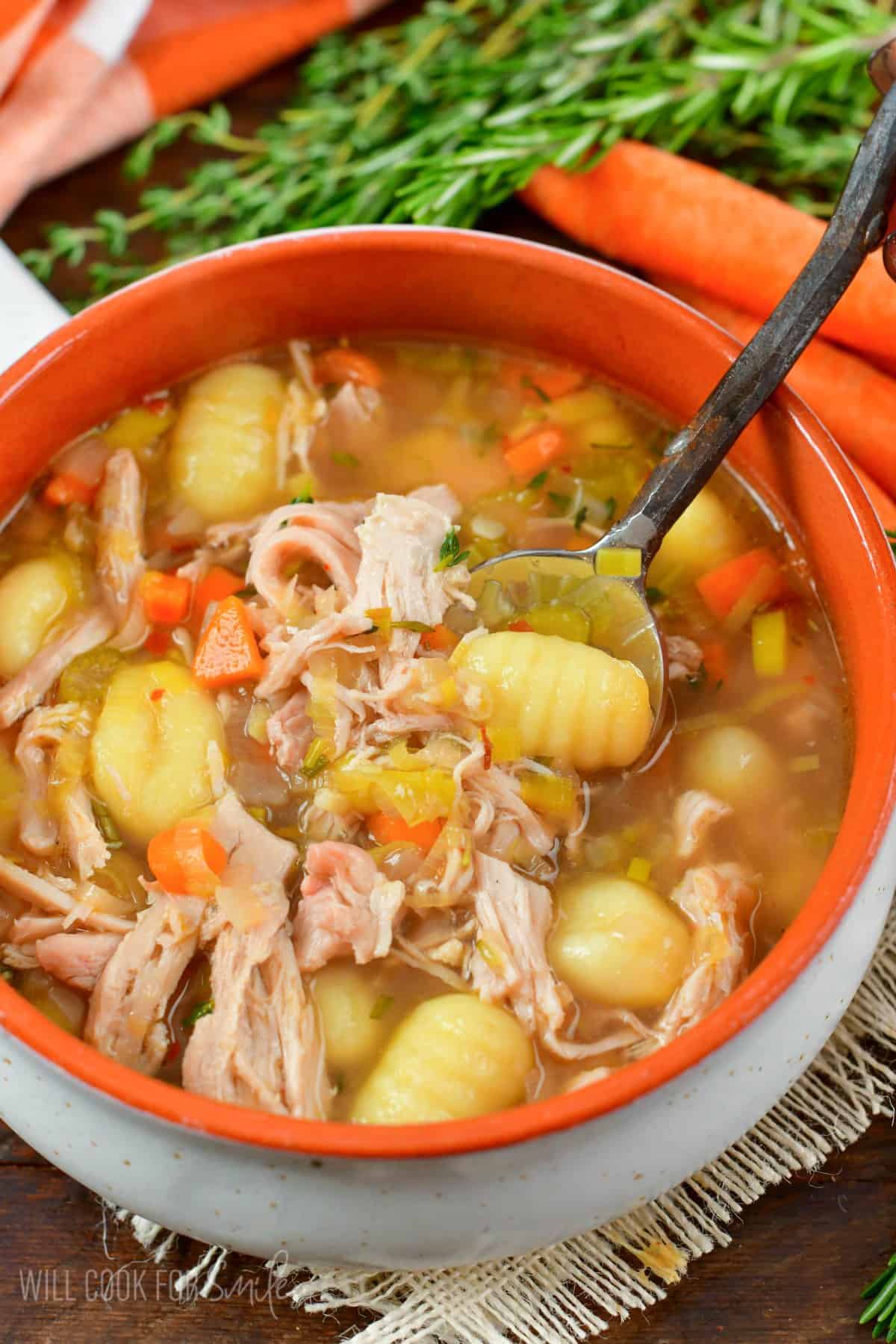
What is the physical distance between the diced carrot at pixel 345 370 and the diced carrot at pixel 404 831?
901mm

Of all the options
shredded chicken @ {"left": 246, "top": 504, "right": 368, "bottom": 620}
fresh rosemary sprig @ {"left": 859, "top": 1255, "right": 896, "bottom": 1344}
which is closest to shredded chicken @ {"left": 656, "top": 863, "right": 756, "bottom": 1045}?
fresh rosemary sprig @ {"left": 859, "top": 1255, "right": 896, "bottom": 1344}

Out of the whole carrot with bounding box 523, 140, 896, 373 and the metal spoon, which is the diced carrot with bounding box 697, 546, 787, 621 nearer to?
the metal spoon

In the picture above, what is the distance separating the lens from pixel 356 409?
248cm

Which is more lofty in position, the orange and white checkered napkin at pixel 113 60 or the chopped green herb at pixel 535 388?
the orange and white checkered napkin at pixel 113 60

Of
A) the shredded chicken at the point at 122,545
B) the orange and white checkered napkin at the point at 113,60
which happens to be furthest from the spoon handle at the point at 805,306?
the orange and white checkered napkin at the point at 113,60

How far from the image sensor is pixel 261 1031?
182cm

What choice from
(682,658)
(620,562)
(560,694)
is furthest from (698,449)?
(560,694)

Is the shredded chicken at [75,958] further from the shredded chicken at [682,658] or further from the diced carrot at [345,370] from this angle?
the diced carrot at [345,370]

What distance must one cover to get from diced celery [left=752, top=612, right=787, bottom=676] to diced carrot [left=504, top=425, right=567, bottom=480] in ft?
1.52

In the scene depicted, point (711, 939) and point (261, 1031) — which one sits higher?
point (261, 1031)

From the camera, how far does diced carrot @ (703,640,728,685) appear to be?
7.27ft

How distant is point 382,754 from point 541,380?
0.85m

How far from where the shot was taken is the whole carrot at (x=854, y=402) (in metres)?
2.54

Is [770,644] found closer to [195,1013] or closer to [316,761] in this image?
[316,761]
